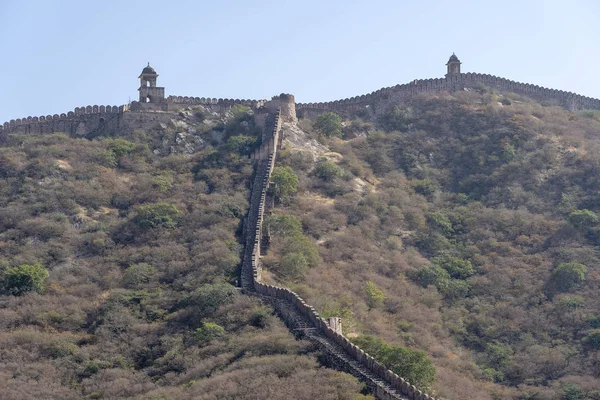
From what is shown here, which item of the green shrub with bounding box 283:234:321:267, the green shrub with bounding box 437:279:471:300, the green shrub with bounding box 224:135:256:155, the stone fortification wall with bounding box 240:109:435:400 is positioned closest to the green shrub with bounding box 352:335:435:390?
the stone fortification wall with bounding box 240:109:435:400

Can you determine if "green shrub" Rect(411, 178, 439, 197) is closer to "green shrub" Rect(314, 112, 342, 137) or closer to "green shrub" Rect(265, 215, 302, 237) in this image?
"green shrub" Rect(314, 112, 342, 137)

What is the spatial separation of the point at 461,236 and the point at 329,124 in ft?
40.0

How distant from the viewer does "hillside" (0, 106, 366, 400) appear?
3722 centimetres

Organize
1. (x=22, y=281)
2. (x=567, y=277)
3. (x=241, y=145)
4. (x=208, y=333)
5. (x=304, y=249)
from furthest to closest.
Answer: (x=241, y=145) → (x=567, y=277) → (x=304, y=249) → (x=22, y=281) → (x=208, y=333)

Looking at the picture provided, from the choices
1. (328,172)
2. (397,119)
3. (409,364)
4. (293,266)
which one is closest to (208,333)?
(293,266)

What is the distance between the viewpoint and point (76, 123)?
6381 cm

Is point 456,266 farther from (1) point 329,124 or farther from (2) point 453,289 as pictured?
(1) point 329,124

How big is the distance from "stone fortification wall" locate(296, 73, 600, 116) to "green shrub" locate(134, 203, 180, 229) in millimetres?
15040

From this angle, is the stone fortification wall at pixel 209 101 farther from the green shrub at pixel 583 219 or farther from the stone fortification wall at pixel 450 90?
the green shrub at pixel 583 219

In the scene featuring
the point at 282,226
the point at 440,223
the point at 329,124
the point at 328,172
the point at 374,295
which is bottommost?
the point at 374,295

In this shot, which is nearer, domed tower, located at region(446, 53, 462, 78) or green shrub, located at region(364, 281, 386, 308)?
green shrub, located at region(364, 281, 386, 308)

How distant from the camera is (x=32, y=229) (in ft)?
169

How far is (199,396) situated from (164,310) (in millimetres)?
10441

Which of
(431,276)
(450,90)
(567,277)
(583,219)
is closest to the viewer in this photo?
(567,277)
